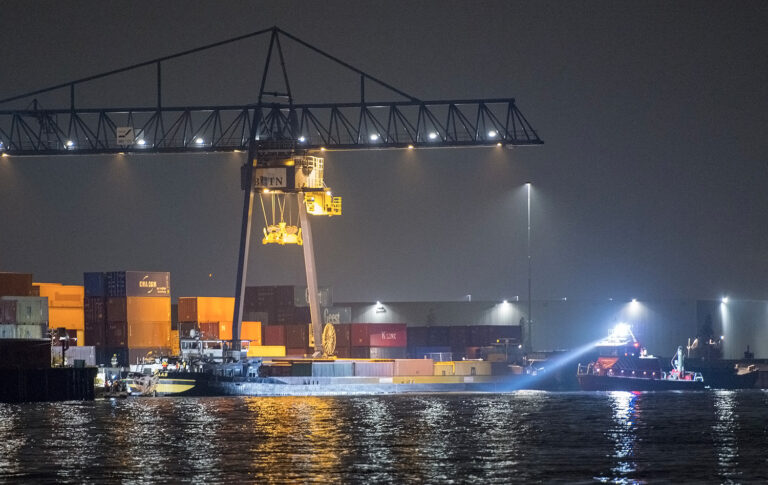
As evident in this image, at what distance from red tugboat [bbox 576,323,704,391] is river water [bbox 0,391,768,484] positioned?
16509mm

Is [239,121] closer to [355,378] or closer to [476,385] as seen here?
[355,378]

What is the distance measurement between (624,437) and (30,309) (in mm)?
35886

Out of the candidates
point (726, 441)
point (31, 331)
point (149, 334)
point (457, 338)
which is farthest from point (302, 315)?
point (726, 441)

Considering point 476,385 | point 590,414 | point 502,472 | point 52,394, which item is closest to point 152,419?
point 52,394

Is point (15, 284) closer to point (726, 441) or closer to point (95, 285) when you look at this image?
point (95, 285)

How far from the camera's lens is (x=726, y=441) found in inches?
1813

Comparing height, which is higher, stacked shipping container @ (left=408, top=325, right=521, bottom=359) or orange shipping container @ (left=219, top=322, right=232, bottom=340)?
orange shipping container @ (left=219, top=322, right=232, bottom=340)

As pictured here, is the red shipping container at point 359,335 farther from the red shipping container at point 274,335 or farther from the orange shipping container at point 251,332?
the orange shipping container at point 251,332

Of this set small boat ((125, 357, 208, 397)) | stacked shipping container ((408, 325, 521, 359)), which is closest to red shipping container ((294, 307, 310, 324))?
small boat ((125, 357, 208, 397))

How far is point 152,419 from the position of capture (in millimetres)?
57062

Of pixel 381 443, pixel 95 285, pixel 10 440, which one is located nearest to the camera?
pixel 381 443

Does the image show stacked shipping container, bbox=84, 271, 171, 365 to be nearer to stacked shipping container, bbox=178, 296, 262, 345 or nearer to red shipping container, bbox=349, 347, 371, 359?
stacked shipping container, bbox=178, 296, 262, 345

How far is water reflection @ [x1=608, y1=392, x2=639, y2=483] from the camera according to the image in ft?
118

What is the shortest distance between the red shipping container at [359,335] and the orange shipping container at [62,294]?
19.1m
